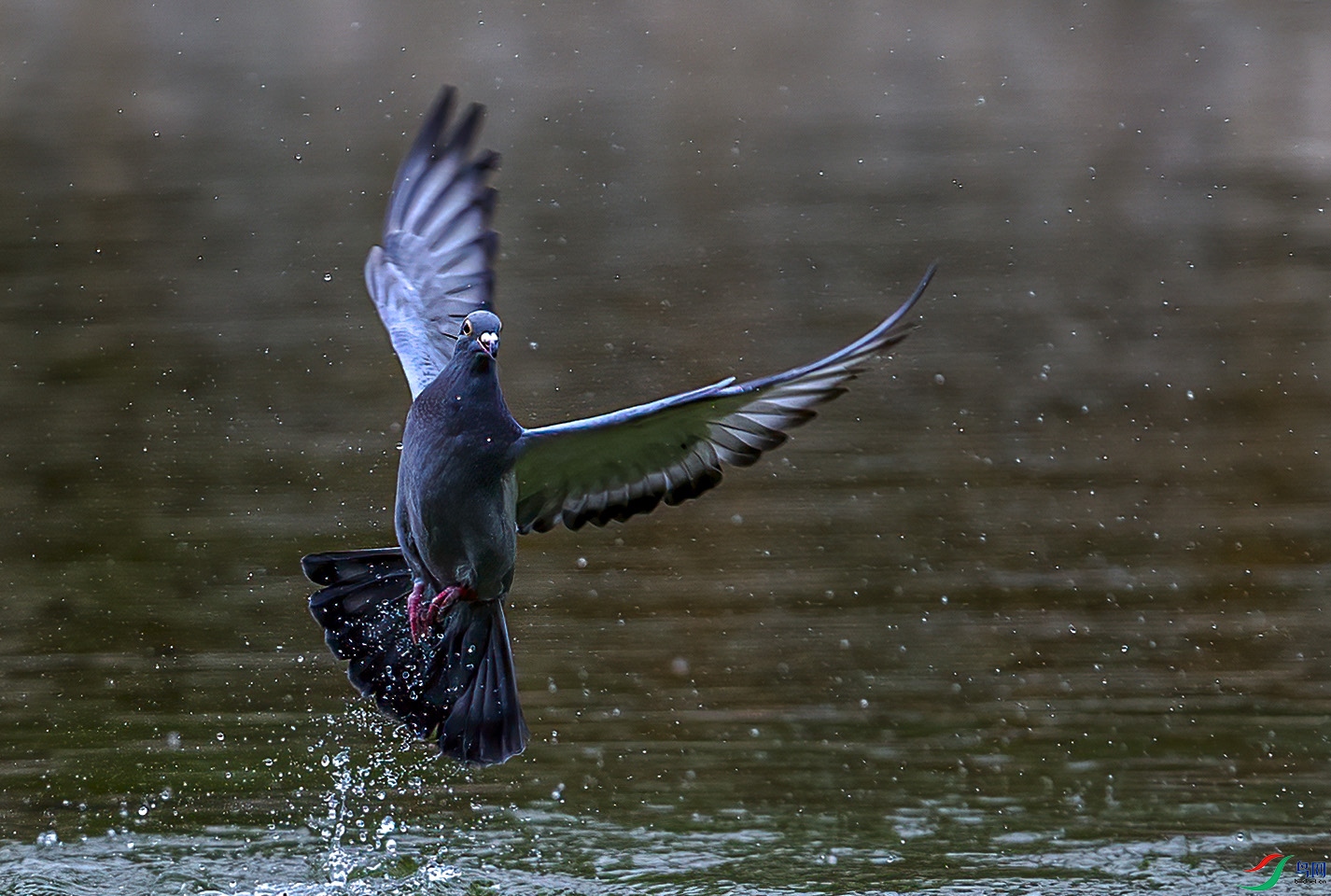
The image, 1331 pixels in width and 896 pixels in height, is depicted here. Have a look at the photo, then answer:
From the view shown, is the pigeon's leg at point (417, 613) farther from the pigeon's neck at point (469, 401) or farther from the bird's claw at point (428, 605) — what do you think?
the pigeon's neck at point (469, 401)

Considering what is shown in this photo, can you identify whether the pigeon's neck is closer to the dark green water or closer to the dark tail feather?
the dark tail feather

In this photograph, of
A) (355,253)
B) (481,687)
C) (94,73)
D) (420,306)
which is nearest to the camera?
(481,687)

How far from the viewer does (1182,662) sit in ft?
20.4

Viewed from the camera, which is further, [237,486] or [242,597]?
[237,486]

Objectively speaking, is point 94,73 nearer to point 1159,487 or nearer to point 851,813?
point 1159,487

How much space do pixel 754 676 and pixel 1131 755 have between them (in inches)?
49.5

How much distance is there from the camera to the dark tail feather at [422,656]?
468 cm

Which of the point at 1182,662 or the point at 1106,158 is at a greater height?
the point at 1106,158

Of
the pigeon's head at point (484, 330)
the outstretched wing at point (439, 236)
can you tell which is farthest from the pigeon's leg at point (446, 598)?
the outstretched wing at point (439, 236)

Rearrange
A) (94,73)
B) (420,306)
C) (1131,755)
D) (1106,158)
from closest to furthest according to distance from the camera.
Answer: (420,306) < (1131,755) < (1106,158) < (94,73)

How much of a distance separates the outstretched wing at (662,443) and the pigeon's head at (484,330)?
0.23 meters

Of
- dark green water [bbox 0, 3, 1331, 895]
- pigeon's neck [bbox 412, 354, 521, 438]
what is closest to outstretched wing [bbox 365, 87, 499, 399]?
pigeon's neck [bbox 412, 354, 521, 438]

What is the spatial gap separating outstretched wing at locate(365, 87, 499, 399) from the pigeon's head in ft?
2.54

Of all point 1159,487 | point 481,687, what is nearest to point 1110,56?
point 1159,487
